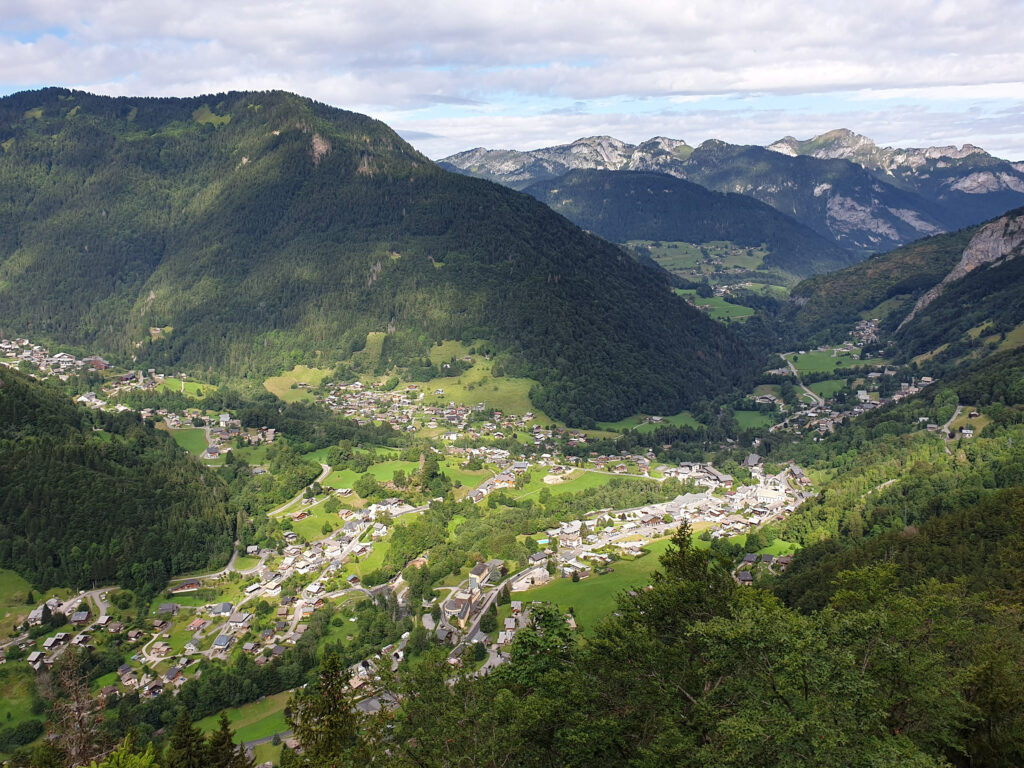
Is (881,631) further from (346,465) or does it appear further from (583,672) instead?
(346,465)

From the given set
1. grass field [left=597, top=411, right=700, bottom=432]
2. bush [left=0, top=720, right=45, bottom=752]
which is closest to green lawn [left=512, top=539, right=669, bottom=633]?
bush [left=0, top=720, right=45, bottom=752]

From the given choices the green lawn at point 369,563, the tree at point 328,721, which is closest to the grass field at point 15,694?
the green lawn at point 369,563

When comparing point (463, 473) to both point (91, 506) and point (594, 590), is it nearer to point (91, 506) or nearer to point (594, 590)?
point (594, 590)

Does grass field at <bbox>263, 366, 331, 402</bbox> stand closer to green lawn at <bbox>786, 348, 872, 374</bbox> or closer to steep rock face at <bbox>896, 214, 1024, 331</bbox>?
green lawn at <bbox>786, 348, 872, 374</bbox>

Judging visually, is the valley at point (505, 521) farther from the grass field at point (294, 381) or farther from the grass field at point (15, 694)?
the grass field at point (294, 381)

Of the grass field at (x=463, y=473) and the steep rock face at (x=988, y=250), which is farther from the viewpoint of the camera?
the steep rock face at (x=988, y=250)

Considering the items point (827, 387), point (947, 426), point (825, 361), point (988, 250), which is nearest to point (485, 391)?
point (827, 387)
